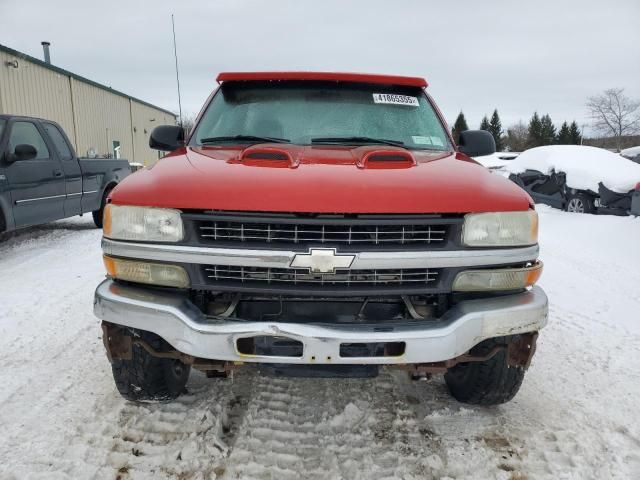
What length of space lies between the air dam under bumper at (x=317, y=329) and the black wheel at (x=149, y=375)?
0.79 feet

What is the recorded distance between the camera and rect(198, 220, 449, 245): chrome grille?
1.94 m

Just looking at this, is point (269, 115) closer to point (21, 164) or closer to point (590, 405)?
point (590, 405)

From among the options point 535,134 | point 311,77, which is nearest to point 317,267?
point 311,77

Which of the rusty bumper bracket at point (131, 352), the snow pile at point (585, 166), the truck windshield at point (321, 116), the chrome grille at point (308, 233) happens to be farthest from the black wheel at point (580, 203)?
the rusty bumper bracket at point (131, 352)

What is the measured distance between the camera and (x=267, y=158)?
7.38 ft

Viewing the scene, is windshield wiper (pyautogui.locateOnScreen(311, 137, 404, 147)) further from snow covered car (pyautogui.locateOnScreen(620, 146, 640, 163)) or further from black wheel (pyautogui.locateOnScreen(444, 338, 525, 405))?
snow covered car (pyautogui.locateOnScreen(620, 146, 640, 163))

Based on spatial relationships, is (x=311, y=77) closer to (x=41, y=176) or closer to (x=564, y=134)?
A: (x=41, y=176)

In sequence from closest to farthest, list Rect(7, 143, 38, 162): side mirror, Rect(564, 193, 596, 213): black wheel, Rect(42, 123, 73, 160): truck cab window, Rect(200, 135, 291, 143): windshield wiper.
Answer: Rect(200, 135, 291, 143): windshield wiper < Rect(7, 143, 38, 162): side mirror < Rect(42, 123, 73, 160): truck cab window < Rect(564, 193, 596, 213): black wheel

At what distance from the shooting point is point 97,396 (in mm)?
2639

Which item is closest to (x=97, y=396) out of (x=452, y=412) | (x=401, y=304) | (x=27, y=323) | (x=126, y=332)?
(x=126, y=332)

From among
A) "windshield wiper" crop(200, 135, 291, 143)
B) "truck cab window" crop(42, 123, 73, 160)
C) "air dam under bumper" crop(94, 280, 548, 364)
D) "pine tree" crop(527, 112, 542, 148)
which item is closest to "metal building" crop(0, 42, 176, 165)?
"truck cab window" crop(42, 123, 73, 160)

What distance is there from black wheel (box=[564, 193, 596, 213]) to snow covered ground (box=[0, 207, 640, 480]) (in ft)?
21.5

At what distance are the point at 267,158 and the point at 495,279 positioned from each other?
119 centimetres

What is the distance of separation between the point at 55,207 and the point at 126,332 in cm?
546
